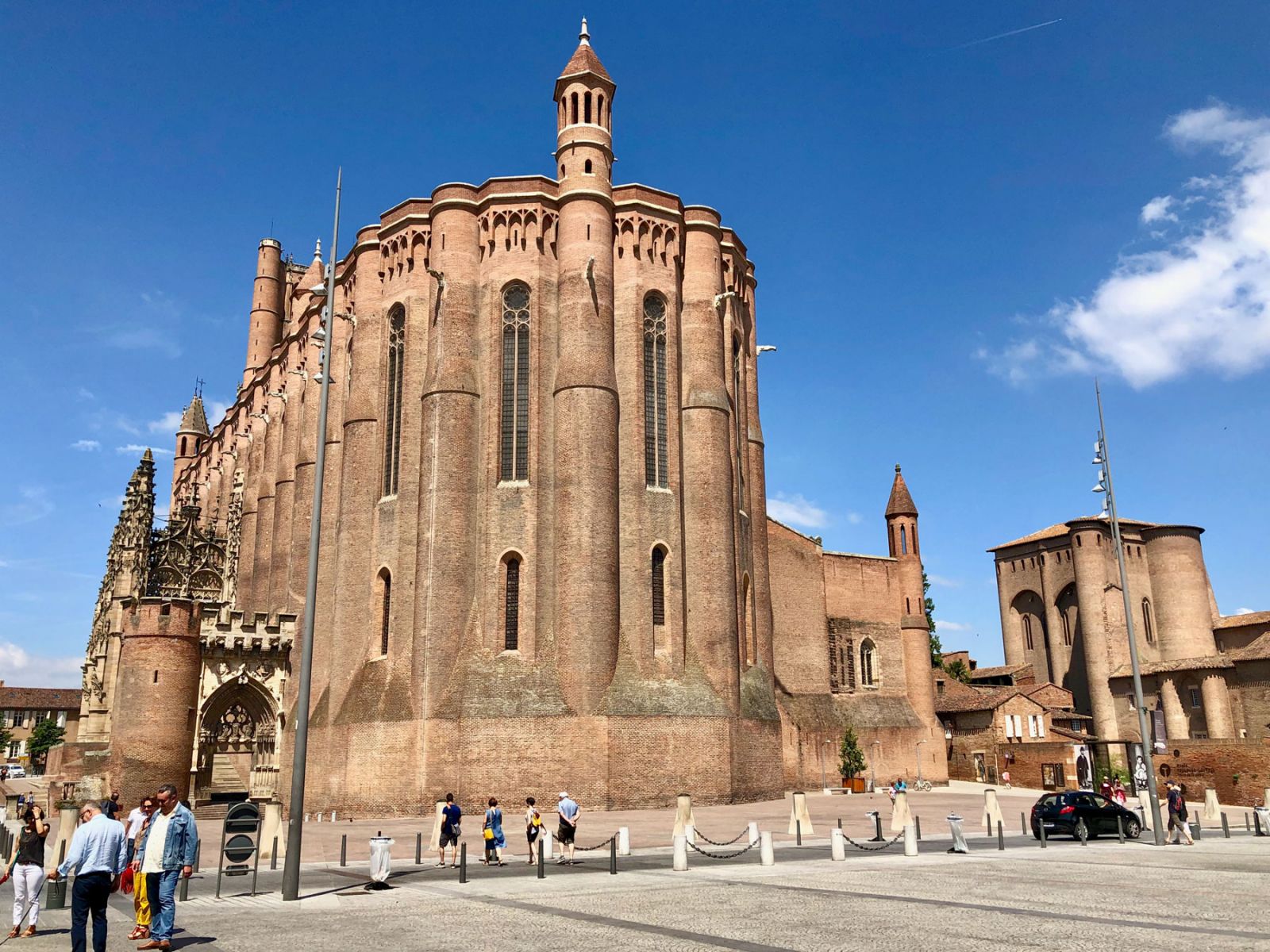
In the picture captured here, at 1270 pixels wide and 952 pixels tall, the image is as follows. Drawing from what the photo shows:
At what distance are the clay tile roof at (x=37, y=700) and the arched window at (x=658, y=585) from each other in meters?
93.3

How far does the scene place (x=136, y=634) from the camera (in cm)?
3553

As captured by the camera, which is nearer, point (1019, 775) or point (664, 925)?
point (664, 925)

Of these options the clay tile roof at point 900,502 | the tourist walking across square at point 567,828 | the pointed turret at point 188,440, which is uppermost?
the pointed turret at point 188,440

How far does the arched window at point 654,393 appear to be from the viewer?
3625cm

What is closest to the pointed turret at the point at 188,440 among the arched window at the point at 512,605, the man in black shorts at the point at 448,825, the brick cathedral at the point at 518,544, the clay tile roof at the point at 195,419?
the clay tile roof at the point at 195,419

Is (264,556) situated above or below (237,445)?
below

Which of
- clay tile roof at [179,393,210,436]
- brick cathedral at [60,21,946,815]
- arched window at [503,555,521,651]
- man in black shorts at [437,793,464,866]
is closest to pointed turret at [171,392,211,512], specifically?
clay tile roof at [179,393,210,436]

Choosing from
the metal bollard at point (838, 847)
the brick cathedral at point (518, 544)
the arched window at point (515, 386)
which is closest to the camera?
the metal bollard at point (838, 847)

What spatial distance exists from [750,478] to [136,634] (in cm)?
2275

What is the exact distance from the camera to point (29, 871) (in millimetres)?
11031

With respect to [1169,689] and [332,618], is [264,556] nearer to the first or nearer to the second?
[332,618]

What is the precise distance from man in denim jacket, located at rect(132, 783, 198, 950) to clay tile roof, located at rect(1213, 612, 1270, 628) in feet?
218

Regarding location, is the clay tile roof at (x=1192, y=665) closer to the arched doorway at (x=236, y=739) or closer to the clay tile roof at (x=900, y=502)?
the clay tile roof at (x=900, y=502)

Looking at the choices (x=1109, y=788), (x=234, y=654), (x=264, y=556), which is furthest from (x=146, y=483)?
(x=1109, y=788)
